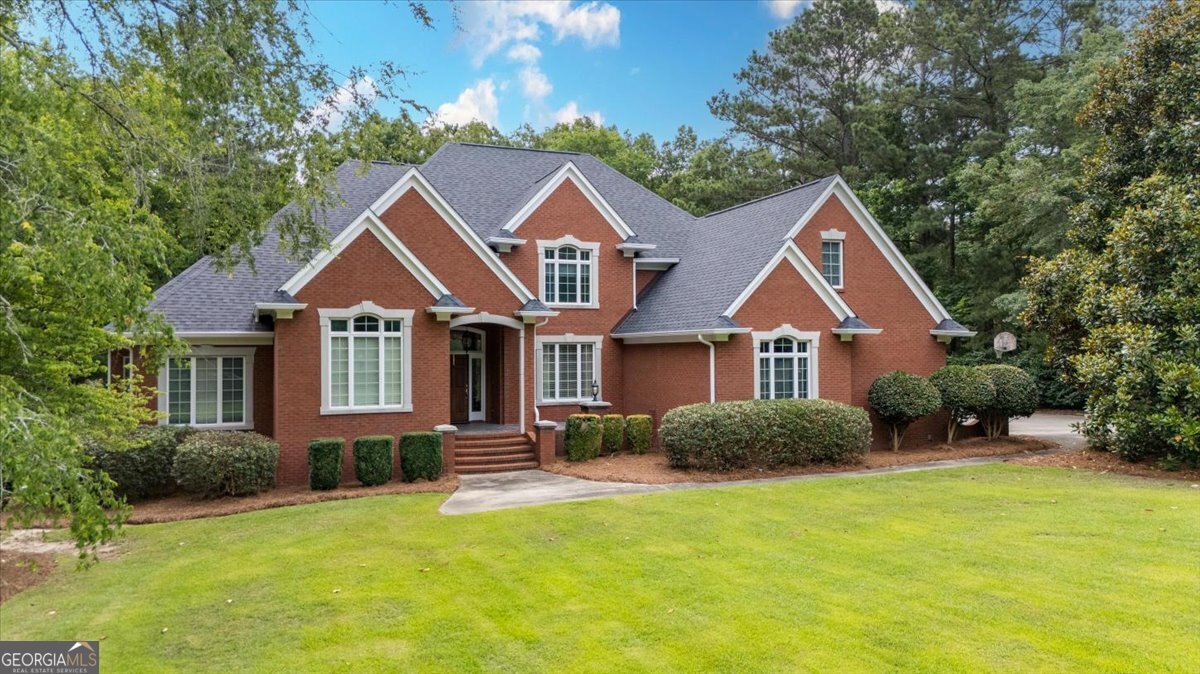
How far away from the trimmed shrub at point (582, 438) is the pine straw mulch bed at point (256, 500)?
10.9 ft

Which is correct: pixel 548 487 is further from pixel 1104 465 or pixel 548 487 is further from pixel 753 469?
pixel 1104 465

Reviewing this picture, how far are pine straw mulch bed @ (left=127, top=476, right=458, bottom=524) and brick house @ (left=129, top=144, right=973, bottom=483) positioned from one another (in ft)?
4.28

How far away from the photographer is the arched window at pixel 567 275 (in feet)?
65.8

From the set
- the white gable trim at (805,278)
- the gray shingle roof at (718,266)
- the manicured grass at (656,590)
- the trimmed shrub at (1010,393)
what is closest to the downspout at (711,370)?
the gray shingle roof at (718,266)

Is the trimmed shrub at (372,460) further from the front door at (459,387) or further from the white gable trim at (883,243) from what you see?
the white gable trim at (883,243)

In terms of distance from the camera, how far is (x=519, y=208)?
1970 cm

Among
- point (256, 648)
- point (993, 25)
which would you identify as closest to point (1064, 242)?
point (993, 25)

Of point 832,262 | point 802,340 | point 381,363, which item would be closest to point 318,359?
point 381,363

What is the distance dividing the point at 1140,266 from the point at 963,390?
16.2 ft

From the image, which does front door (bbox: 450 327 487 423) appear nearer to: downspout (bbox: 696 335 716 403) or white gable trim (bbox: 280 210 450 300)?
white gable trim (bbox: 280 210 450 300)

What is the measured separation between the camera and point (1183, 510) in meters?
10.5

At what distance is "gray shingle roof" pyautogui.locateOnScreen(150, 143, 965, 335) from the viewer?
1573 centimetres

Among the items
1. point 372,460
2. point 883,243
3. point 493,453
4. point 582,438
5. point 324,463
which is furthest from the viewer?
point 883,243

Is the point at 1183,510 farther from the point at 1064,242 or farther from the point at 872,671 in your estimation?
the point at 1064,242
